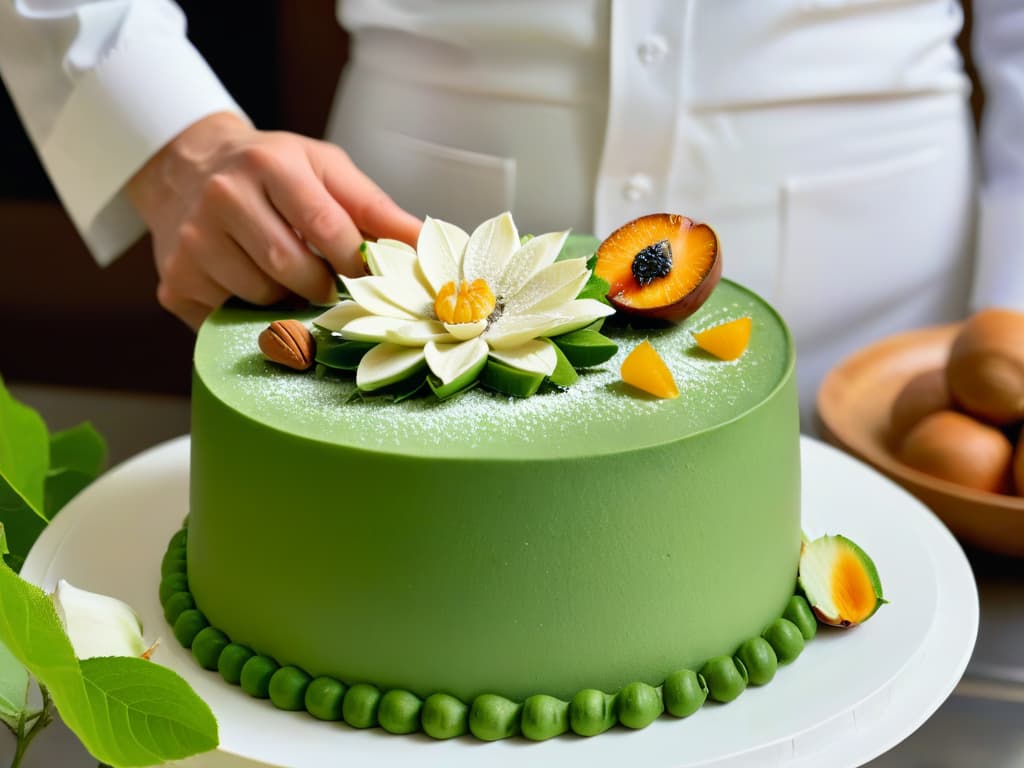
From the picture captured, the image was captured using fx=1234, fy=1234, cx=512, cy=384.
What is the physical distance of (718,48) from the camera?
5.12 feet

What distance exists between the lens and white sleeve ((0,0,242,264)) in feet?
4.84

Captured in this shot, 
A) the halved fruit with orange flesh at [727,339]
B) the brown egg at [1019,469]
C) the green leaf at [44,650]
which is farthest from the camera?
the brown egg at [1019,469]

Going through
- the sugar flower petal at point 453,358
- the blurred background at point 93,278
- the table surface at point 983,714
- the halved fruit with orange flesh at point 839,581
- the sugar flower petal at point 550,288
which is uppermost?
the sugar flower petal at point 550,288

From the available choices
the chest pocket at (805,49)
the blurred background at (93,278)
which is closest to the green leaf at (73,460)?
the chest pocket at (805,49)

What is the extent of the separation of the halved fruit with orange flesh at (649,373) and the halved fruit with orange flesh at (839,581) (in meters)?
0.24

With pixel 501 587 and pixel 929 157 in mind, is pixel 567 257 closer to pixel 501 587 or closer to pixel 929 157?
pixel 501 587

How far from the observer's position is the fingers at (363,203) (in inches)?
50.1

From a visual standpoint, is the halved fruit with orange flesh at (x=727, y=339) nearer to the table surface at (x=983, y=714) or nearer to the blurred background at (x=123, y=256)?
the table surface at (x=983, y=714)

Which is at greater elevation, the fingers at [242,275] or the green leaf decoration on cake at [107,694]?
the fingers at [242,275]

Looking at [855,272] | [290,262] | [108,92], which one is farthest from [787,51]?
[108,92]

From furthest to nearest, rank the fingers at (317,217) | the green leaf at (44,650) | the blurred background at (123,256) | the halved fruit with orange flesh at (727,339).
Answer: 1. the blurred background at (123,256)
2. the fingers at (317,217)
3. the halved fruit with orange flesh at (727,339)
4. the green leaf at (44,650)

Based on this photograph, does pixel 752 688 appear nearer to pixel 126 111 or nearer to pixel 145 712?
pixel 145 712

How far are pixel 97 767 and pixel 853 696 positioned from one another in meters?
0.65

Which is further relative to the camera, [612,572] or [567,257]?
[567,257]
